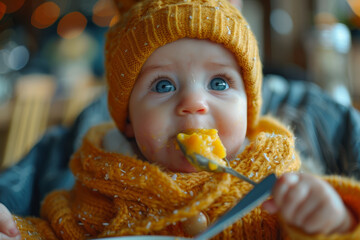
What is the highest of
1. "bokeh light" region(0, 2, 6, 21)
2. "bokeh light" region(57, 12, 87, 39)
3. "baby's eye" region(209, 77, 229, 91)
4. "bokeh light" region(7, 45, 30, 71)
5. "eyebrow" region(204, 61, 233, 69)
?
"eyebrow" region(204, 61, 233, 69)

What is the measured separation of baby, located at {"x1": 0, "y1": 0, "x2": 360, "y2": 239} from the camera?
1.70ft

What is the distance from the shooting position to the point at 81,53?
Answer: 2.35 metres

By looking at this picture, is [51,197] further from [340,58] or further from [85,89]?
[85,89]

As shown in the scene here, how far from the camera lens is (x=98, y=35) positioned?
2.52m

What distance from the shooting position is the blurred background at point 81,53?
1.37 m

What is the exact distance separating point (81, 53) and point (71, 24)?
0.48m

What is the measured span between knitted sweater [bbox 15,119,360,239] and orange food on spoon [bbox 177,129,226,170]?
0.03 metres

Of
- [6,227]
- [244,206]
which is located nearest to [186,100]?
[244,206]

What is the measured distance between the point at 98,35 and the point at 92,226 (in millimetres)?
2160

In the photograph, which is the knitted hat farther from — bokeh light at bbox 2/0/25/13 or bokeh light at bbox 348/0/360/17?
bokeh light at bbox 2/0/25/13

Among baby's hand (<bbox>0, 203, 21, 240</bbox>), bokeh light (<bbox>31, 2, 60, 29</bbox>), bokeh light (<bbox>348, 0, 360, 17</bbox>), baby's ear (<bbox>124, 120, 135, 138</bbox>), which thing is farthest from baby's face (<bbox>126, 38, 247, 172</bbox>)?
bokeh light (<bbox>31, 2, 60, 29</bbox>)

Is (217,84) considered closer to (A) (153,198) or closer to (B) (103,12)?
(A) (153,198)

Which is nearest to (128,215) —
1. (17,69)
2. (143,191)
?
(143,191)

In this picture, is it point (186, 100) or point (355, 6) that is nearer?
point (186, 100)
